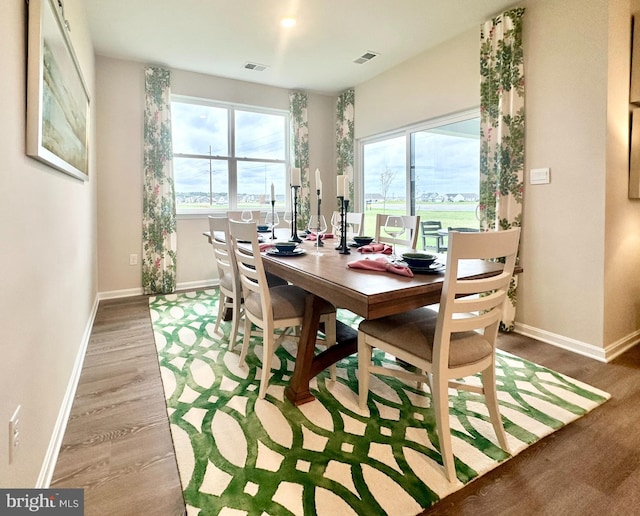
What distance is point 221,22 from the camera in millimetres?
3174

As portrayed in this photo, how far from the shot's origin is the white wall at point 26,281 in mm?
1071

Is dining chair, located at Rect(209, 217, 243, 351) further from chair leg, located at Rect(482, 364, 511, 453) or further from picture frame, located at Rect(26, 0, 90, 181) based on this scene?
chair leg, located at Rect(482, 364, 511, 453)

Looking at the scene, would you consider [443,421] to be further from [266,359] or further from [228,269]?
[228,269]

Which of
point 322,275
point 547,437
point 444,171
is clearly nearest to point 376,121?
point 444,171

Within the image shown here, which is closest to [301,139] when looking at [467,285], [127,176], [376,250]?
[127,176]

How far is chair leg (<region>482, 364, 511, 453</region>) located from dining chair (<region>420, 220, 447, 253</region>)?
2357 millimetres

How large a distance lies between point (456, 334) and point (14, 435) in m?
1.64

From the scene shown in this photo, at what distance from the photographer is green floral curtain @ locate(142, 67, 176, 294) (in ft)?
13.4

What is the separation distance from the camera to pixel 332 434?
1659 mm

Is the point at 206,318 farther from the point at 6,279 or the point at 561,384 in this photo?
the point at 561,384

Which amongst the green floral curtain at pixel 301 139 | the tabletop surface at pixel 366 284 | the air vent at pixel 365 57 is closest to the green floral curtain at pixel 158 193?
A: the green floral curtain at pixel 301 139

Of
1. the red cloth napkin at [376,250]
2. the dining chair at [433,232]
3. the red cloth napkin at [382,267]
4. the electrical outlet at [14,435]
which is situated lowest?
the electrical outlet at [14,435]

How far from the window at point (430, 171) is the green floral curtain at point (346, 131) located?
0.20 m

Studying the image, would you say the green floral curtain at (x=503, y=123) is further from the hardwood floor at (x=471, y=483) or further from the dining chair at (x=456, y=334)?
the dining chair at (x=456, y=334)
